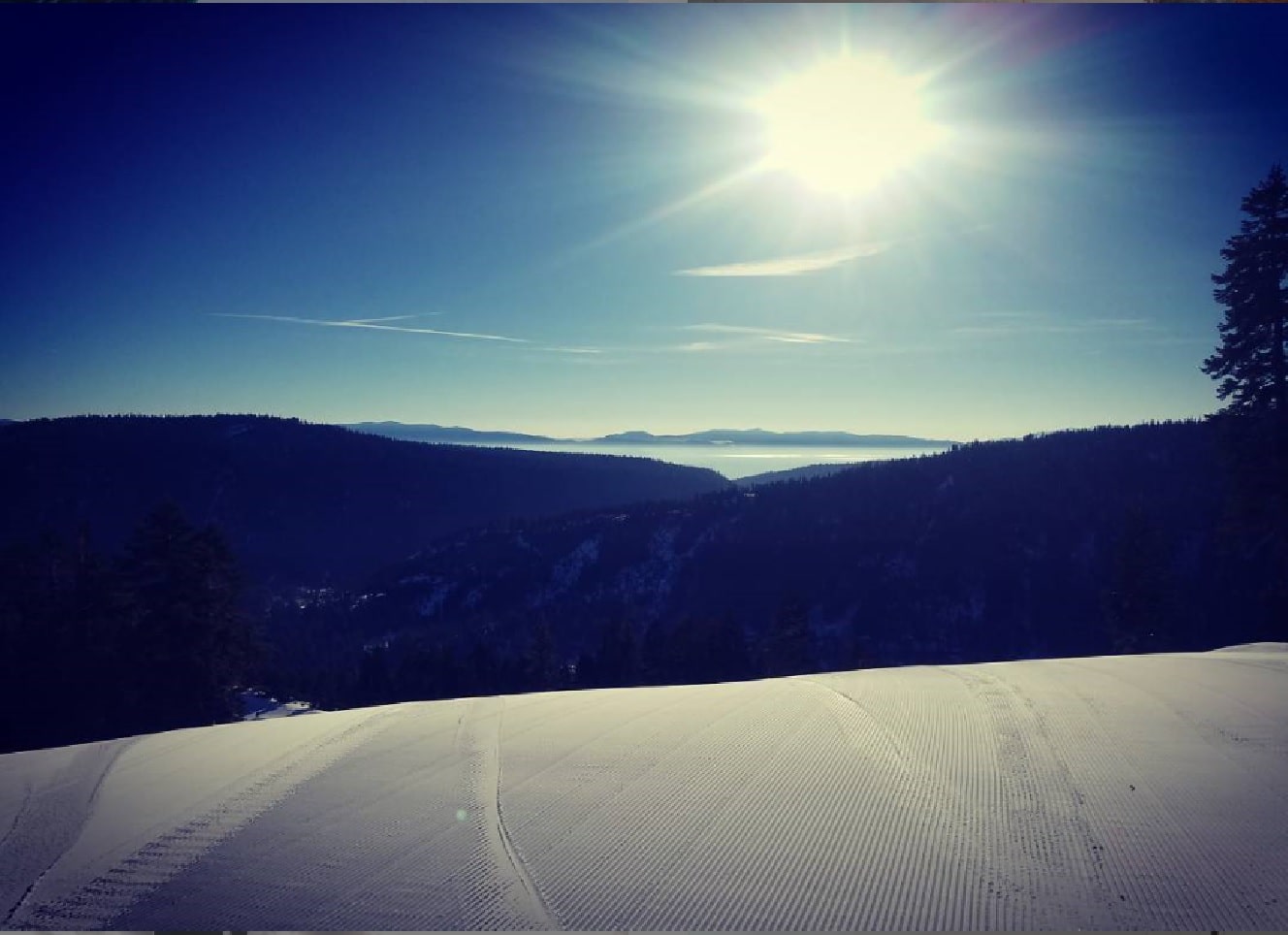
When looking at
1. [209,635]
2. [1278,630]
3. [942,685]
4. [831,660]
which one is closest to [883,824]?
[942,685]

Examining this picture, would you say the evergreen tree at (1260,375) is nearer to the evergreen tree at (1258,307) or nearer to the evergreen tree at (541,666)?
the evergreen tree at (1258,307)

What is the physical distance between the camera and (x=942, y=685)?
7965 mm

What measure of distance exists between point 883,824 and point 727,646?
88.9 ft

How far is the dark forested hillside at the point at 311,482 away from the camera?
152 m

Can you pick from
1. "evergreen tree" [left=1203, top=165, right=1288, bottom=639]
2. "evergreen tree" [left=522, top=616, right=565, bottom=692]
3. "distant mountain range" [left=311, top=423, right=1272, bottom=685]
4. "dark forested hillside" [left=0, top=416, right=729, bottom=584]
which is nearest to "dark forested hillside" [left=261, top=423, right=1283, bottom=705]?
"distant mountain range" [left=311, top=423, right=1272, bottom=685]

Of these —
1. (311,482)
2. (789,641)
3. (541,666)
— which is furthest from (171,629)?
(311,482)

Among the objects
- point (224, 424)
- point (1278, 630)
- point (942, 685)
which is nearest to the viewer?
point (942, 685)

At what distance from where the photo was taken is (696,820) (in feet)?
16.0

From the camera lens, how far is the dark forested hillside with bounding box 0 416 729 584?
5994 inches

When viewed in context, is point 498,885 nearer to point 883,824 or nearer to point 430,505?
point 883,824

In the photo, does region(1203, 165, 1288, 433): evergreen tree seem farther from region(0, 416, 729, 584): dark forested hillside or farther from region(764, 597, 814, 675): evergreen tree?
region(0, 416, 729, 584): dark forested hillside

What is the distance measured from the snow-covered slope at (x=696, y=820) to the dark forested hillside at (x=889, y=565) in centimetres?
3219

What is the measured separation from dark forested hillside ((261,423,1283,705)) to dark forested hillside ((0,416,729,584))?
2130 inches

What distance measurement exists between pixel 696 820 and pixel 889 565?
78505mm
